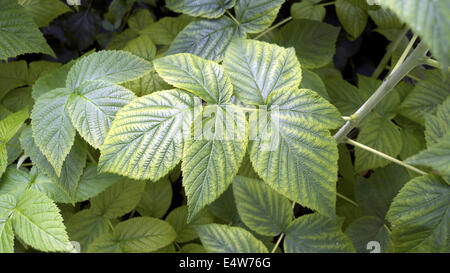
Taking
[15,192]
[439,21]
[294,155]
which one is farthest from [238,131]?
[15,192]

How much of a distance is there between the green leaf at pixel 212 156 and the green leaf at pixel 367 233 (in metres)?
0.51

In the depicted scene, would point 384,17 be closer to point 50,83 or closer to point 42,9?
point 50,83

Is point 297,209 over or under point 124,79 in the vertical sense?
under

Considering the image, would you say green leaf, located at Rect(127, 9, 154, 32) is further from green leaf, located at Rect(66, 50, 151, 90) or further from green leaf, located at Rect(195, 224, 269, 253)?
green leaf, located at Rect(195, 224, 269, 253)

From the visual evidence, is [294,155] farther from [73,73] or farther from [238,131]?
[73,73]

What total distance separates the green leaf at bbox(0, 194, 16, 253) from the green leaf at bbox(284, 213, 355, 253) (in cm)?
63

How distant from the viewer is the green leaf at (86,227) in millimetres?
956

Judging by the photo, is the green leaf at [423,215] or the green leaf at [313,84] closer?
the green leaf at [423,215]

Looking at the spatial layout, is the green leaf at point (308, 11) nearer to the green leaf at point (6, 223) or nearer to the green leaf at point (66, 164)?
the green leaf at point (66, 164)

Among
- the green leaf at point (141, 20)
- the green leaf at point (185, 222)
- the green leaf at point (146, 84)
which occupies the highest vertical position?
the green leaf at point (141, 20)

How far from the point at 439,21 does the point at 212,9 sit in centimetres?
56

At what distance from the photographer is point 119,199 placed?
39.2 inches

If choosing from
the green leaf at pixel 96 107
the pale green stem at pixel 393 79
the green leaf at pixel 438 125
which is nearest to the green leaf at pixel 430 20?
the pale green stem at pixel 393 79
